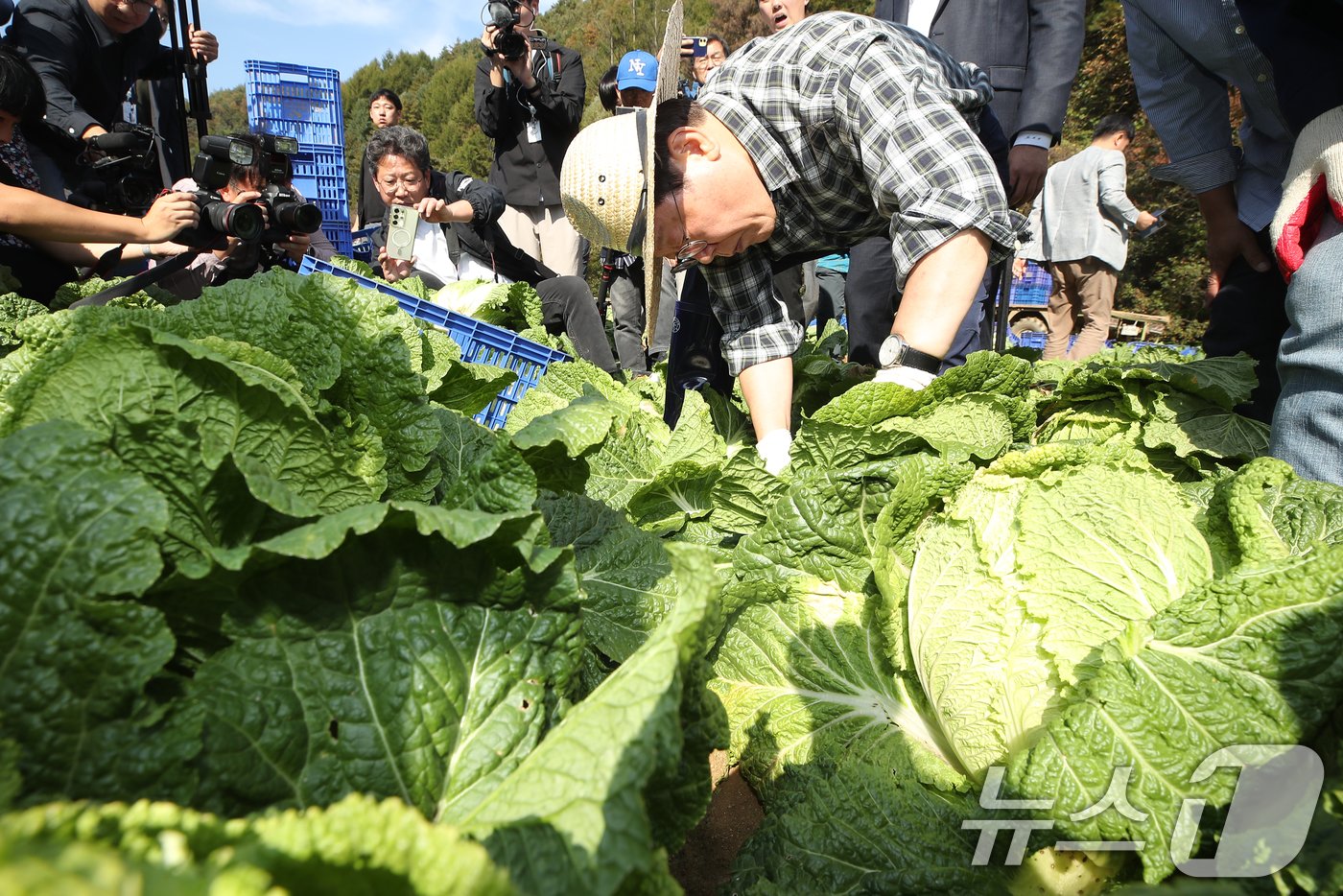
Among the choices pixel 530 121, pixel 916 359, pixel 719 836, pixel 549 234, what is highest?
pixel 530 121

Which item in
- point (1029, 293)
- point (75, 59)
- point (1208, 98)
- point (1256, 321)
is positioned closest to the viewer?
point (1208, 98)

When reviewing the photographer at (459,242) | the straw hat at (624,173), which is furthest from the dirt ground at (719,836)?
the photographer at (459,242)

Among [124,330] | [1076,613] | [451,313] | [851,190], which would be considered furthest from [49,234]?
[1076,613]

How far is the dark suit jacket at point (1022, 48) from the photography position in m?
3.44

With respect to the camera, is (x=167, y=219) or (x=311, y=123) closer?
(x=167, y=219)

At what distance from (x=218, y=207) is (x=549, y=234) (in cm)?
378

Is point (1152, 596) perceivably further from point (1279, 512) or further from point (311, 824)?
point (311, 824)

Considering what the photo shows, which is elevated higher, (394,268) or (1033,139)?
(1033,139)

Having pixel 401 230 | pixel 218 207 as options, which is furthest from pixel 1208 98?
pixel 401 230

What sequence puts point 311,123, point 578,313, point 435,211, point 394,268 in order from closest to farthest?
point 435,211 < point 394,268 < point 578,313 < point 311,123

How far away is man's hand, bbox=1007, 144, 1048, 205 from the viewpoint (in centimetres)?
341

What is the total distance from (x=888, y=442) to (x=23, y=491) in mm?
2052

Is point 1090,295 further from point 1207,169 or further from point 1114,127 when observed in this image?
point 1207,169

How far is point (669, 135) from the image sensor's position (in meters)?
2.59
